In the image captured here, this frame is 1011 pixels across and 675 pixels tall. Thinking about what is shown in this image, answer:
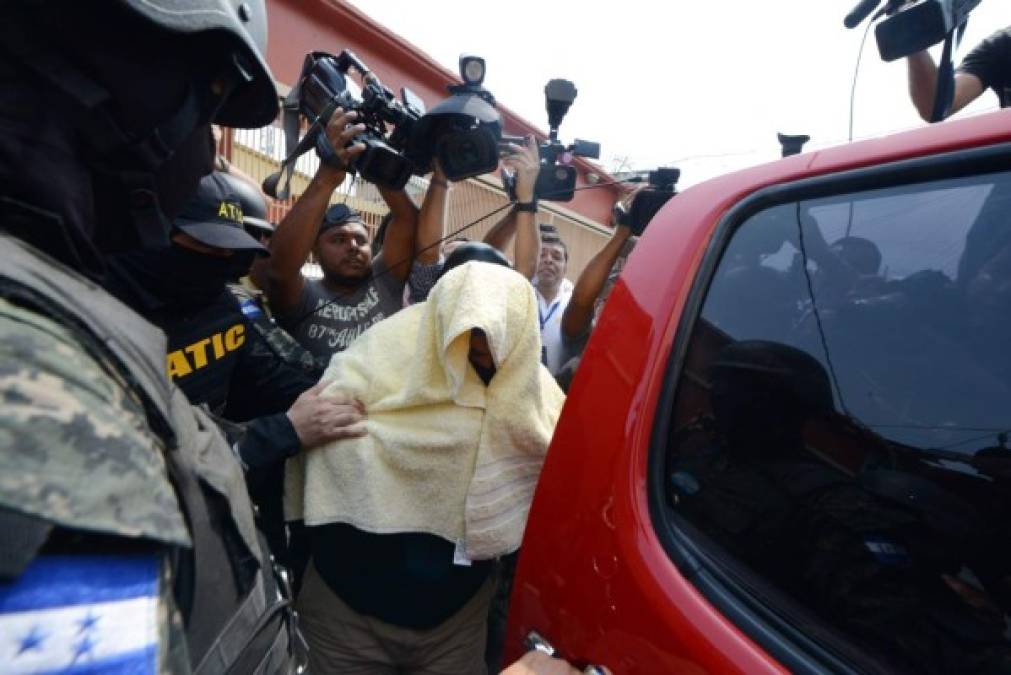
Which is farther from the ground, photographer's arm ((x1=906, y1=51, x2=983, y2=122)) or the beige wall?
photographer's arm ((x1=906, y1=51, x2=983, y2=122))

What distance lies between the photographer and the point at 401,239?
109 inches

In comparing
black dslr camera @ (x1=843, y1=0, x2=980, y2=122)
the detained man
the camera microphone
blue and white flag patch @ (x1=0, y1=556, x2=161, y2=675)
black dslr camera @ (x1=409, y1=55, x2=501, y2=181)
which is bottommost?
the detained man

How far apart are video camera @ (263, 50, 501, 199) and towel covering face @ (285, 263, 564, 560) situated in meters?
0.91

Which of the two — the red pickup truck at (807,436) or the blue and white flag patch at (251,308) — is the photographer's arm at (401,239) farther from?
the red pickup truck at (807,436)

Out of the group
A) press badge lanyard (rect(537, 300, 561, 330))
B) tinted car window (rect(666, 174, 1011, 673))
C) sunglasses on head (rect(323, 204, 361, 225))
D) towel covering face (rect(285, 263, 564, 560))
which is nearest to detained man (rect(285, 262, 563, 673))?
towel covering face (rect(285, 263, 564, 560))

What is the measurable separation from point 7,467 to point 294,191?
5.67m

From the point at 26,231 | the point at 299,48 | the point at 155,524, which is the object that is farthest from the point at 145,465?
the point at 299,48

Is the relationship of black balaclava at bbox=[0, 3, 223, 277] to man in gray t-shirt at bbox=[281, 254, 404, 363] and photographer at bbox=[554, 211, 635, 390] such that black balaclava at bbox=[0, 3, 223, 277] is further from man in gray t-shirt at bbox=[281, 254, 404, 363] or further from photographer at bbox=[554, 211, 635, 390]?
photographer at bbox=[554, 211, 635, 390]

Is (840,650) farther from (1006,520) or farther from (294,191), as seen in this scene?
(294,191)

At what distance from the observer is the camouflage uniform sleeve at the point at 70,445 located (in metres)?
0.45

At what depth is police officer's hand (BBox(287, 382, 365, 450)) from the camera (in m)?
1.56

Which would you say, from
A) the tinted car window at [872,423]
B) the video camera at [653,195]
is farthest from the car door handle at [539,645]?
the video camera at [653,195]

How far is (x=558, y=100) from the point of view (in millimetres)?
2844

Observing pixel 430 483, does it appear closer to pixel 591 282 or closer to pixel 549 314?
pixel 591 282
